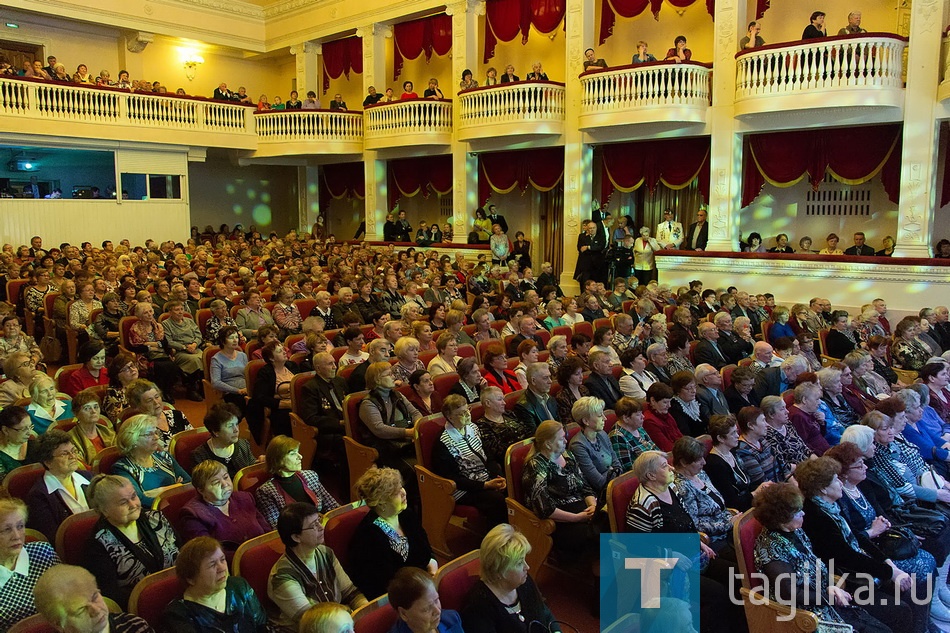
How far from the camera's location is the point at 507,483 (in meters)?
3.33

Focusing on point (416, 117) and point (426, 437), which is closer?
point (426, 437)

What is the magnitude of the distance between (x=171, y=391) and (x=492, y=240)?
6.78 metres

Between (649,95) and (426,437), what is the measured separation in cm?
800

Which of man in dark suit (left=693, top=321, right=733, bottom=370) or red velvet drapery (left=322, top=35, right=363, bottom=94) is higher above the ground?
red velvet drapery (left=322, top=35, right=363, bottom=94)

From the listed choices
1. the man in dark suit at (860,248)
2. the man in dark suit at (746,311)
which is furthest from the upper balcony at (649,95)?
the man in dark suit at (746,311)

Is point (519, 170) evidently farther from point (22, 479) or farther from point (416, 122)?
point (22, 479)

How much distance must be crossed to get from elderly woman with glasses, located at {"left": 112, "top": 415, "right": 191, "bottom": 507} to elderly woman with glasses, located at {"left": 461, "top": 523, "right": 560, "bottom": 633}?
1395 mm

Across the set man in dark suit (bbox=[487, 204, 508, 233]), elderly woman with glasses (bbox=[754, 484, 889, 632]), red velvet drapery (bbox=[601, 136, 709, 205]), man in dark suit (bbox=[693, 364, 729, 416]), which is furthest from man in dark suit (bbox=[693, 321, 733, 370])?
man in dark suit (bbox=[487, 204, 508, 233])

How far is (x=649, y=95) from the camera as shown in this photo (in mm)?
10281

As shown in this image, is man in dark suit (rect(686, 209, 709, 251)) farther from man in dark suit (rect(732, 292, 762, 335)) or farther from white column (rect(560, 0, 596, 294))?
man in dark suit (rect(732, 292, 762, 335))

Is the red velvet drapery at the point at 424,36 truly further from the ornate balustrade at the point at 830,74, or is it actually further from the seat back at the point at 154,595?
the seat back at the point at 154,595

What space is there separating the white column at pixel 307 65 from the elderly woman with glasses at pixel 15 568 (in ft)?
49.2

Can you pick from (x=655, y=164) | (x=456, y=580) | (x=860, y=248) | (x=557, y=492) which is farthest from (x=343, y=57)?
(x=456, y=580)

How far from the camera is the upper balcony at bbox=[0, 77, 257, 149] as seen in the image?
37.0 feet
